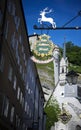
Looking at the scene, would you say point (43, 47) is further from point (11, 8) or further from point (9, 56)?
point (11, 8)

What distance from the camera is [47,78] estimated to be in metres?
97.9

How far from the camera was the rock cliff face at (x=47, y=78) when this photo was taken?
82.9m

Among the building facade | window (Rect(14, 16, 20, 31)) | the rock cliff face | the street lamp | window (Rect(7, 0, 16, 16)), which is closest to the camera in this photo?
the street lamp

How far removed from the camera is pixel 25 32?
95.1ft

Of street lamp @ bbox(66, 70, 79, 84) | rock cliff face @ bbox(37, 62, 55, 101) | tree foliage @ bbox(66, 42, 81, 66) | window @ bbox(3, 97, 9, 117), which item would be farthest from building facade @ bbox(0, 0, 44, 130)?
tree foliage @ bbox(66, 42, 81, 66)

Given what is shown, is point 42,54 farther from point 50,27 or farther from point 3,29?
point 3,29

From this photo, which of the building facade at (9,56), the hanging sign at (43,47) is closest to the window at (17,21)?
the building facade at (9,56)

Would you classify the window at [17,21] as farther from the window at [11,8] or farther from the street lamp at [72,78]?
the street lamp at [72,78]

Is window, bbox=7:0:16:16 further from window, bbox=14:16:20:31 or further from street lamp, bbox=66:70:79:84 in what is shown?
street lamp, bbox=66:70:79:84

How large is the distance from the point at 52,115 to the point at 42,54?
164 feet

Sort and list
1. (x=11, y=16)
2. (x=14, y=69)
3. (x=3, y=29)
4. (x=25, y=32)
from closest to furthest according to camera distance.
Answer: (x=3, y=29), (x=11, y=16), (x=14, y=69), (x=25, y=32)

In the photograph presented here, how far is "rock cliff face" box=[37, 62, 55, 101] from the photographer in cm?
8290

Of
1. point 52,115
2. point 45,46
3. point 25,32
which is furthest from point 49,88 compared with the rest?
point 45,46

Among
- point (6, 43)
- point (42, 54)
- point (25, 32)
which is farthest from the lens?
point (25, 32)
